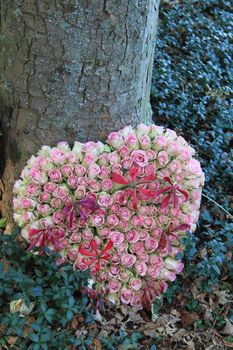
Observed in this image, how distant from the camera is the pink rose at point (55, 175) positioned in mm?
2389

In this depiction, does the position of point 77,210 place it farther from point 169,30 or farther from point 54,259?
point 169,30

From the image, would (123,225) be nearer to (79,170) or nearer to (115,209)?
(115,209)

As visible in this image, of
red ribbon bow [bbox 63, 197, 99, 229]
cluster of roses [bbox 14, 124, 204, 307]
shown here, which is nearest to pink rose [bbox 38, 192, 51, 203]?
cluster of roses [bbox 14, 124, 204, 307]

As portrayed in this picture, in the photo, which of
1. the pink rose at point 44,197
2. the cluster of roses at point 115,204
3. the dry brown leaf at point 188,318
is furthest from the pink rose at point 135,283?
the pink rose at point 44,197

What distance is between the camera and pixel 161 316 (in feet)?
8.66

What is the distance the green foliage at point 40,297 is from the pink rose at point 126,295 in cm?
19

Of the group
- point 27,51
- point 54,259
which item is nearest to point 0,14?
Result: point 27,51

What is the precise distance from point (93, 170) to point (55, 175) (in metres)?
0.18

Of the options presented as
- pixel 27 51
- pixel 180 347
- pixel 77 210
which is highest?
pixel 27 51

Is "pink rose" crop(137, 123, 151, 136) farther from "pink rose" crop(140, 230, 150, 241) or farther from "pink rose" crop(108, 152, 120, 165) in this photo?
"pink rose" crop(140, 230, 150, 241)

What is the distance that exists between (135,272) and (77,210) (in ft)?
1.42

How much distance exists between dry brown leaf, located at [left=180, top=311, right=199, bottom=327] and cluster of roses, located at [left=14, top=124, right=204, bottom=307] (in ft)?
0.68

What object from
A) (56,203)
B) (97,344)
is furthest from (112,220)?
(97,344)

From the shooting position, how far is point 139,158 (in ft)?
7.98
